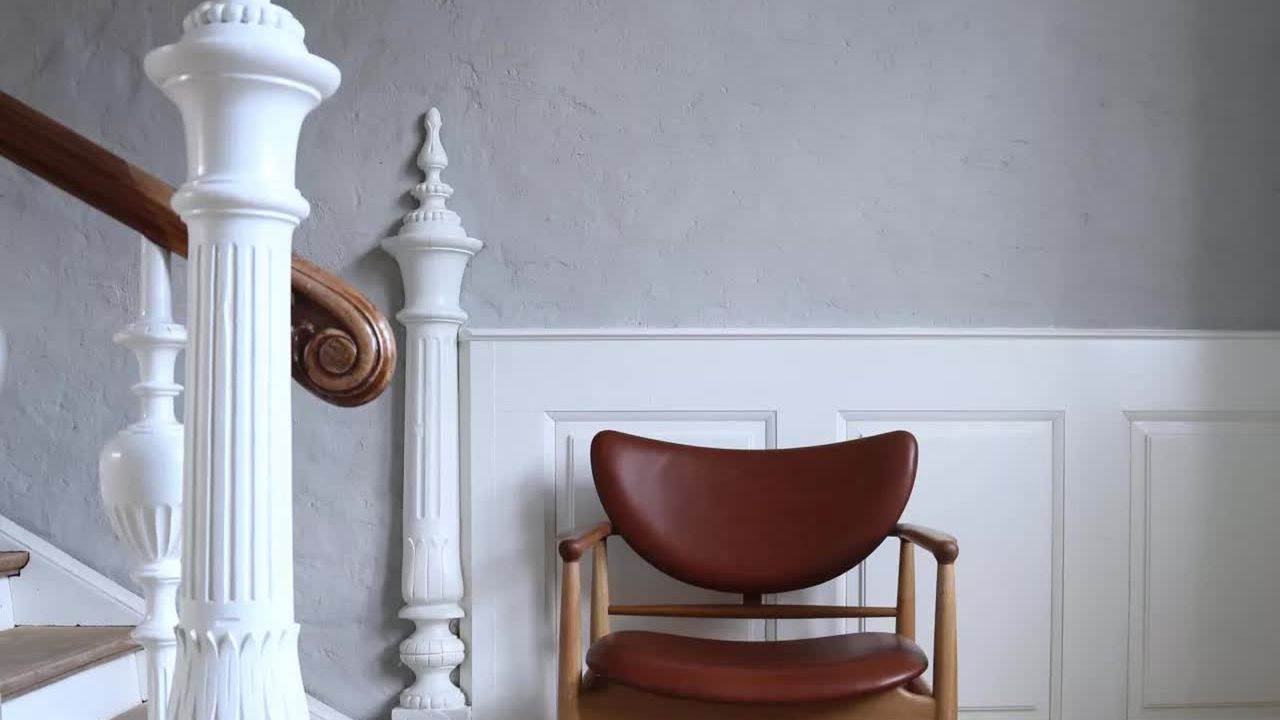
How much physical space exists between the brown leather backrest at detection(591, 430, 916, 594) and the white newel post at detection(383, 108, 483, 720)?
43cm

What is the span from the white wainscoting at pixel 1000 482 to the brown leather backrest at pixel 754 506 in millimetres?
248

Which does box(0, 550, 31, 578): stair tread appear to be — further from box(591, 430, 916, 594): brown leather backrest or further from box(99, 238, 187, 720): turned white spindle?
box(99, 238, 187, 720): turned white spindle

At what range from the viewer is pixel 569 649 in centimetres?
188

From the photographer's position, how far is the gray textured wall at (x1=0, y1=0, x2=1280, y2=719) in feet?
8.03

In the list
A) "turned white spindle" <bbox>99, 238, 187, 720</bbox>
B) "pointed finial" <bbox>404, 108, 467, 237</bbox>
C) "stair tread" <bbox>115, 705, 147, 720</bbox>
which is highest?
"pointed finial" <bbox>404, 108, 467, 237</bbox>

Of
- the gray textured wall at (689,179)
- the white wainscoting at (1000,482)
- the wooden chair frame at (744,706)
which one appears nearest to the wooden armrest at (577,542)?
the wooden chair frame at (744,706)

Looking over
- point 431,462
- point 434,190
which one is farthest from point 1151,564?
point 434,190

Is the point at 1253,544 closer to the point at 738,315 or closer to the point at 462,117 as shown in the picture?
the point at 738,315

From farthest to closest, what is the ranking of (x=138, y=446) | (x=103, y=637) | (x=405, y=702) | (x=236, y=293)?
(x=405, y=702) < (x=103, y=637) < (x=138, y=446) < (x=236, y=293)

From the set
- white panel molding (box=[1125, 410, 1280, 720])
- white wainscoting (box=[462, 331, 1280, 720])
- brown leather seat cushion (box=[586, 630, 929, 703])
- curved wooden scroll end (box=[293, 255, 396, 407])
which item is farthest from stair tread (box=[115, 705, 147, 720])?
white panel molding (box=[1125, 410, 1280, 720])

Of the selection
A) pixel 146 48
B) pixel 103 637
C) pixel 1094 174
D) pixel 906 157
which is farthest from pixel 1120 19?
pixel 103 637

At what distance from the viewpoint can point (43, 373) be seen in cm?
245

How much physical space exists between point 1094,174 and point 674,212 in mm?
995

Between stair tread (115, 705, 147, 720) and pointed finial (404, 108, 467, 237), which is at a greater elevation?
pointed finial (404, 108, 467, 237)
